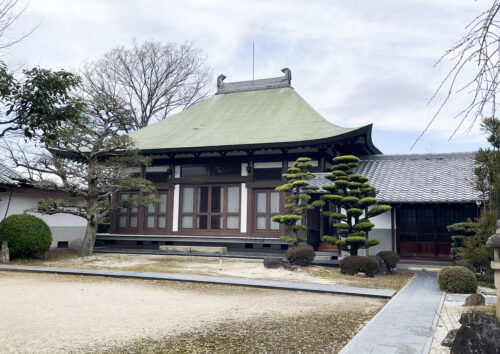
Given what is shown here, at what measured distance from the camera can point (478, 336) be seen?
4.84 meters

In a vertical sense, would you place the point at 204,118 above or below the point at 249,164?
above

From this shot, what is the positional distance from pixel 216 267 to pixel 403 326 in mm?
9140

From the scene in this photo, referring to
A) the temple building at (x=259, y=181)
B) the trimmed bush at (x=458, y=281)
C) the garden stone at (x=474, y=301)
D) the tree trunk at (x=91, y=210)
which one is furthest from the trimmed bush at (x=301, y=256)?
the tree trunk at (x=91, y=210)

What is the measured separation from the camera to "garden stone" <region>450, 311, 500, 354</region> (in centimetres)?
475

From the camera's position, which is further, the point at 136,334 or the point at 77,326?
the point at 77,326

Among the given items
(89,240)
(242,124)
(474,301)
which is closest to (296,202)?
(242,124)

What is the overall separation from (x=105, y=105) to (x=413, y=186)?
41.0ft

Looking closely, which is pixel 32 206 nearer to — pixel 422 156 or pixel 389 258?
pixel 389 258

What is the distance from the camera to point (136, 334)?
6.46 meters

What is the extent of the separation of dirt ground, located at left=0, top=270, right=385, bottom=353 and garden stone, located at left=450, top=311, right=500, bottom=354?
5.58ft

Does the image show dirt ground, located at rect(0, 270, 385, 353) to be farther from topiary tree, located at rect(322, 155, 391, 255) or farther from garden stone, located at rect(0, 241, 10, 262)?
garden stone, located at rect(0, 241, 10, 262)

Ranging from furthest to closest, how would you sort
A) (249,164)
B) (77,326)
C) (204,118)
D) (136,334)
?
(204,118) < (249,164) < (77,326) < (136,334)

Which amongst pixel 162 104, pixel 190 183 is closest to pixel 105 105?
pixel 190 183

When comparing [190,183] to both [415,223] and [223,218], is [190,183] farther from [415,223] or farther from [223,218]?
[415,223]
